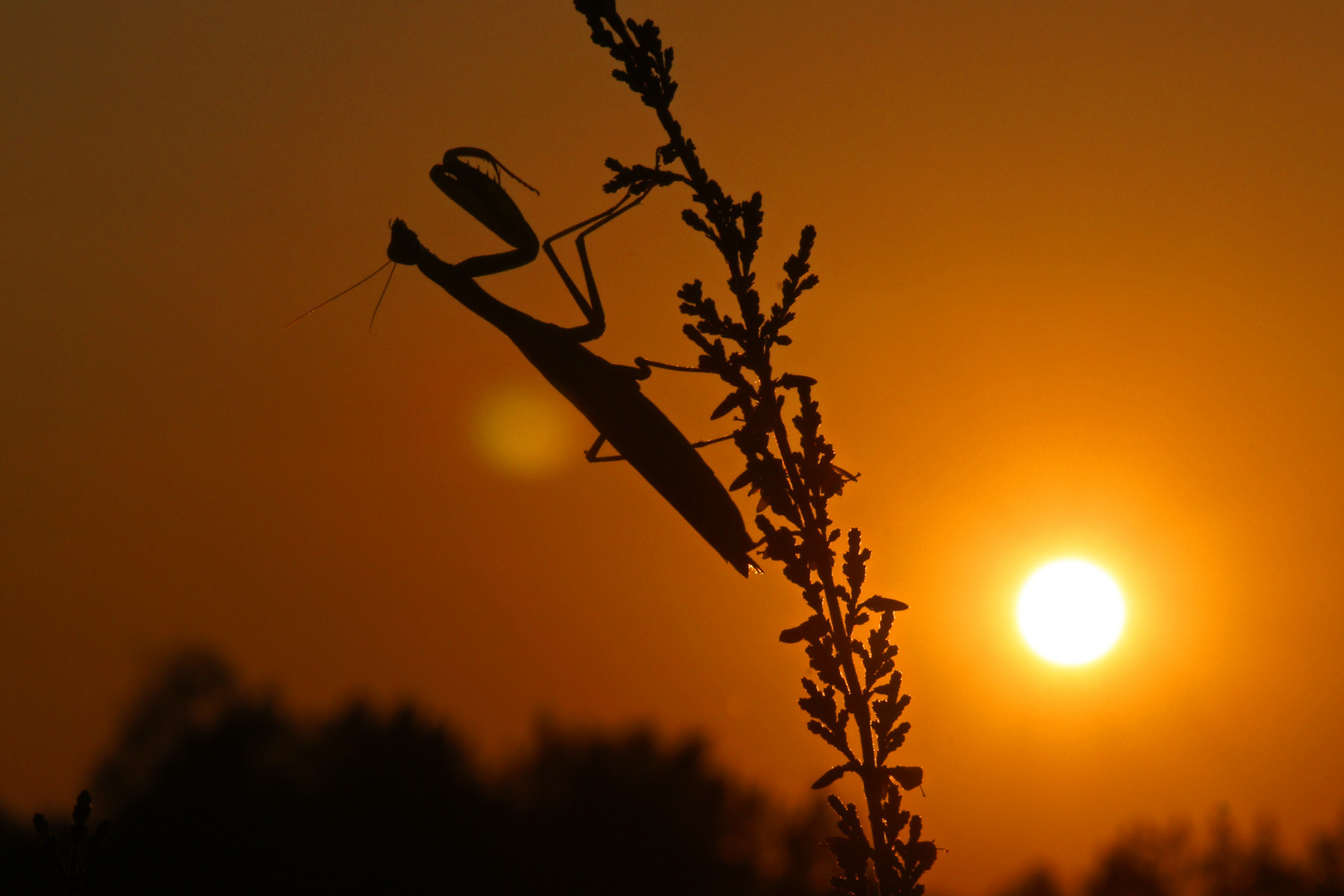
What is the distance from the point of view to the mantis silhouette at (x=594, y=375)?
5.42 meters

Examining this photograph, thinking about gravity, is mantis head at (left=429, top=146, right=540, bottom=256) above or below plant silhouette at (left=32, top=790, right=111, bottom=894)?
above

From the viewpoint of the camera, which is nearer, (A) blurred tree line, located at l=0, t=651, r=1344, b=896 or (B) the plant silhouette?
(B) the plant silhouette

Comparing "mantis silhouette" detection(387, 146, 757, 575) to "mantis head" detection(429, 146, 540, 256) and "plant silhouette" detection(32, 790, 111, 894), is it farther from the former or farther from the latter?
"plant silhouette" detection(32, 790, 111, 894)

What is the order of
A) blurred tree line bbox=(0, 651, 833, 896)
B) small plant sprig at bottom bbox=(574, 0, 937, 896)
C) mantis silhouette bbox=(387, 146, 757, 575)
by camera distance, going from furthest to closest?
blurred tree line bbox=(0, 651, 833, 896) → mantis silhouette bbox=(387, 146, 757, 575) → small plant sprig at bottom bbox=(574, 0, 937, 896)

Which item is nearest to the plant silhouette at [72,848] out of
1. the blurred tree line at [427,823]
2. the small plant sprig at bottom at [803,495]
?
the small plant sprig at bottom at [803,495]

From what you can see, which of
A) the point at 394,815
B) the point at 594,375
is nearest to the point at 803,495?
the point at 594,375

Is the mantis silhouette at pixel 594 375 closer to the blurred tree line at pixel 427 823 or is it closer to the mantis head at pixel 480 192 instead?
the mantis head at pixel 480 192

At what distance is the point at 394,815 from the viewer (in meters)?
42.0

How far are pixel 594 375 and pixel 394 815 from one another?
40.6 metres

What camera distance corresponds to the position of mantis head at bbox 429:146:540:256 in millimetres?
5859

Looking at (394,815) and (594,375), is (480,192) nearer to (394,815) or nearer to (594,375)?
(594,375)

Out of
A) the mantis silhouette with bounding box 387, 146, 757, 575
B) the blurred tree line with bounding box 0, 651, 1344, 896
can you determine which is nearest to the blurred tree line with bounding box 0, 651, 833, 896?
the blurred tree line with bounding box 0, 651, 1344, 896

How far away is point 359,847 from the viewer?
39125 millimetres

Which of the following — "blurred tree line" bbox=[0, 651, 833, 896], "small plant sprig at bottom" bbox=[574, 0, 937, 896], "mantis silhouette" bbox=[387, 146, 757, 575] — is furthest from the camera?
"blurred tree line" bbox=[0, 651, 833, 896]
